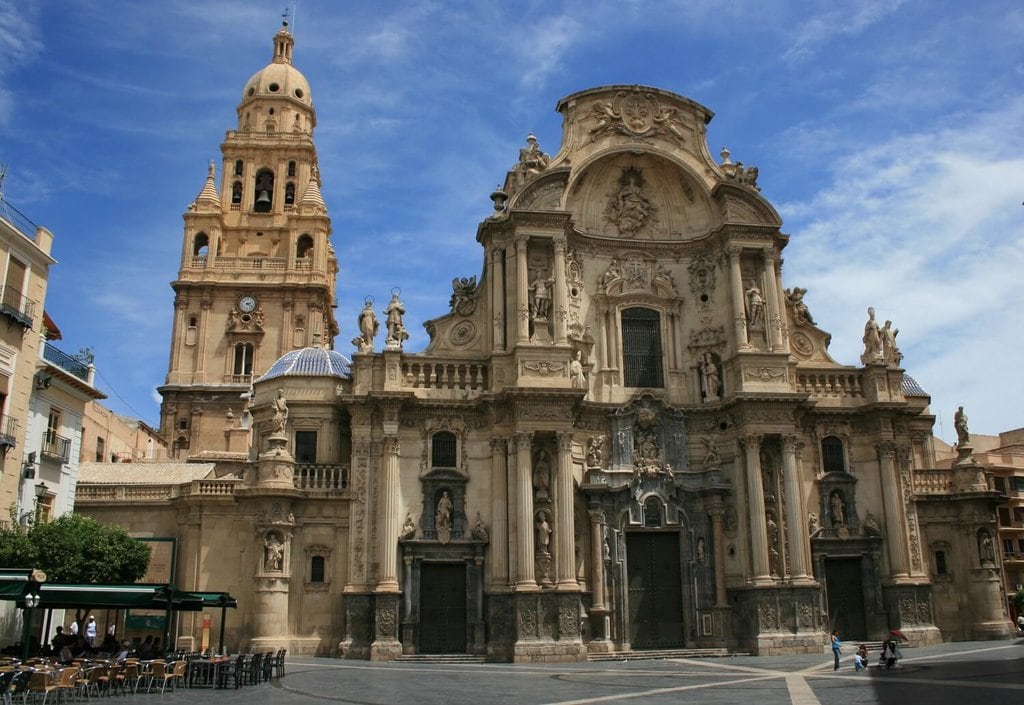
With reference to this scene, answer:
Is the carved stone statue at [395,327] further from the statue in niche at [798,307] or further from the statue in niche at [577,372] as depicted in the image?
the statue in niche at [798,307]

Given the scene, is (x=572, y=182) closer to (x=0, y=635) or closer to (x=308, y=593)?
(x=308, y=593)

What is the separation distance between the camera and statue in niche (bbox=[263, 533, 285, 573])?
106 ft

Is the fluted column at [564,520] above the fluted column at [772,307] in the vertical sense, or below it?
below

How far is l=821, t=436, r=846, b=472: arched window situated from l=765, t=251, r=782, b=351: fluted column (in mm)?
4343

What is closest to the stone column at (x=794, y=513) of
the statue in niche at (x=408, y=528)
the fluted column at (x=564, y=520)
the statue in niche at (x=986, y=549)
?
the statue in niche at (x=986, y=549)

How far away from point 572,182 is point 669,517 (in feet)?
44.6

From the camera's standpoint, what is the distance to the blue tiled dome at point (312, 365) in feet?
120

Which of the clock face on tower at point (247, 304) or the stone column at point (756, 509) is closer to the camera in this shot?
the stone column at point (756, 509)

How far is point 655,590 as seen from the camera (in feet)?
113

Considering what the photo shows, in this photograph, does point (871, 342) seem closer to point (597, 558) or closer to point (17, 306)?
point (597, 558)

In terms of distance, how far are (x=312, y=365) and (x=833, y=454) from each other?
2081 cm

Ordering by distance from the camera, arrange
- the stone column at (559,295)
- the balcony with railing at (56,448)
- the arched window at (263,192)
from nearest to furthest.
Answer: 1. the balcony with railing at (56,448)
2. the stone column at (559,295)
3. the arched window at (263,192)

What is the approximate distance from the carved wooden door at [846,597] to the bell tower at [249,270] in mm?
33356

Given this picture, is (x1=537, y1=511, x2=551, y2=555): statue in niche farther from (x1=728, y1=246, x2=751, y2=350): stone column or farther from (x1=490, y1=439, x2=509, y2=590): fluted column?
(x1=728, y1=246, x2=751, y2=350): stone column
